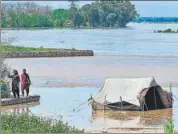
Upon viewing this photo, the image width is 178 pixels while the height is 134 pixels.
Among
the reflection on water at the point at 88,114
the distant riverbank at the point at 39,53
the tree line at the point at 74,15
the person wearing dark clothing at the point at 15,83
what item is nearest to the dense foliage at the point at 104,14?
the tree line at the point at 74,15

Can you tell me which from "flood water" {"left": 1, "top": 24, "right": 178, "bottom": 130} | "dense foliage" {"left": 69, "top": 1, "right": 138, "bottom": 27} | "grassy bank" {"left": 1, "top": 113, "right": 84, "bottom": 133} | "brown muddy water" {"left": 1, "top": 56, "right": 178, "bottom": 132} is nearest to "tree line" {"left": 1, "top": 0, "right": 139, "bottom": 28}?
"dense foliage" {"left": 69, "top": 1, "right": 138, "bottom": 27}

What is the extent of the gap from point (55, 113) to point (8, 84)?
321cm

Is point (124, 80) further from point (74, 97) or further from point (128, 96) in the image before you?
point (74, 97)

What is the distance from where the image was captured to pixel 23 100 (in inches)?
1094

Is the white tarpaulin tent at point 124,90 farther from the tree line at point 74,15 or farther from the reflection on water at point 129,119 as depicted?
→ the tree line at point 74,15

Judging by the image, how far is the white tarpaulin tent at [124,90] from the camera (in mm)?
26953

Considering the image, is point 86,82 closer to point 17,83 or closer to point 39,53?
point 17,83

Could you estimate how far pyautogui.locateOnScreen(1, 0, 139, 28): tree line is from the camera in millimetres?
146750

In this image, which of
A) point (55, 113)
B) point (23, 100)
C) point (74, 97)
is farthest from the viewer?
point (74, 97)

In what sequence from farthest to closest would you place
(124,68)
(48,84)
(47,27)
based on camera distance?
(47,27) → (124,68) → (48,84)

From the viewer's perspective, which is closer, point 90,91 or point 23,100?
point 23,100

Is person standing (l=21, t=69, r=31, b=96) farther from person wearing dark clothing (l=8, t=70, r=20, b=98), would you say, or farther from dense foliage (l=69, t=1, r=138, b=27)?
dense foliage (l=69, t=1, r=138, b=27)

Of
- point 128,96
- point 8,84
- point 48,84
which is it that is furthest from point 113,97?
point 48,84

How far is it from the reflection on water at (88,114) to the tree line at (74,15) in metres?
109
